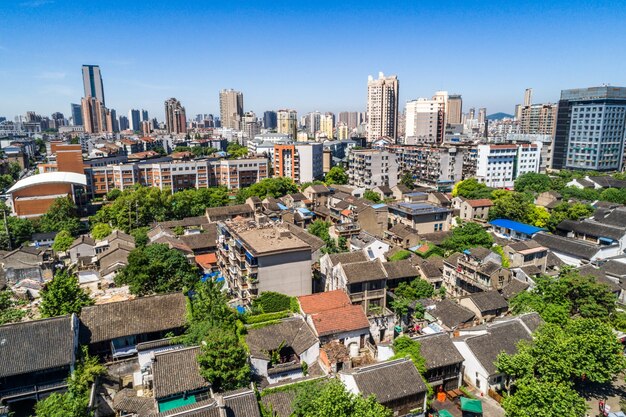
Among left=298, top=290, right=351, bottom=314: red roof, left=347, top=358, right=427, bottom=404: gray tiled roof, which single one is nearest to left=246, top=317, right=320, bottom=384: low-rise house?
left=298, top=290, right=351, bottom=314: red roof

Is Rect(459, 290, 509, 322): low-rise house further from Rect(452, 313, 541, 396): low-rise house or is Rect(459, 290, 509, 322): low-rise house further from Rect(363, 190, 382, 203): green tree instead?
Rect(363, 190, 382, 203): green tree

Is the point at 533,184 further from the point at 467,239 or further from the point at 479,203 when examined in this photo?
the point at 467,239

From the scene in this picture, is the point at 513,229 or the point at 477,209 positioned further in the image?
the point at 477,209

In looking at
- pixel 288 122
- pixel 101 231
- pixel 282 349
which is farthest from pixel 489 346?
pixel 288 122

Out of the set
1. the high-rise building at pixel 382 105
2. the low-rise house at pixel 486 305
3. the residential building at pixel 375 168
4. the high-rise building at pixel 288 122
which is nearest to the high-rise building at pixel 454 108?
the high-rise building at pixel 382 105

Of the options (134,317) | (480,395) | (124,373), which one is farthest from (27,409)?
(480,395)

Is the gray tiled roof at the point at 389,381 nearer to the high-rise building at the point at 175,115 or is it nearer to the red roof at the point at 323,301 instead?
the red roof at the point at 323,301
